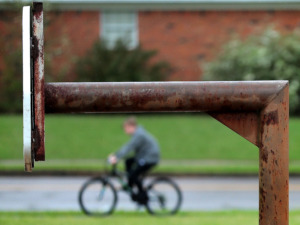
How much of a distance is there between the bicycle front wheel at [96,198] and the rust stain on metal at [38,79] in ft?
28.9

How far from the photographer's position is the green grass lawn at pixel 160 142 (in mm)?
17277

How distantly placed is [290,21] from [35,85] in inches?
1015

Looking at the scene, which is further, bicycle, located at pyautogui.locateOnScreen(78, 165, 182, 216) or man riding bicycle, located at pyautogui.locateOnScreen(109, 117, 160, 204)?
man riding bicycle, located at pyautogui.locateOnScreen(109, 117, 160, 204)

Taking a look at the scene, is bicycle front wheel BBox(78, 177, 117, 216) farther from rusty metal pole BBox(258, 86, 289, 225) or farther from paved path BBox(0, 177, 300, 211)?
rusty metal pole BBox(258, 86, 289, 225)

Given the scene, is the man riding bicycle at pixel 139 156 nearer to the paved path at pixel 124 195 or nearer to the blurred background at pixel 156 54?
the paved path at pixel 124 195

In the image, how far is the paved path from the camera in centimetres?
1229

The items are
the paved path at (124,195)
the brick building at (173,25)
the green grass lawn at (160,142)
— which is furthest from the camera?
the brick building at (173,25)


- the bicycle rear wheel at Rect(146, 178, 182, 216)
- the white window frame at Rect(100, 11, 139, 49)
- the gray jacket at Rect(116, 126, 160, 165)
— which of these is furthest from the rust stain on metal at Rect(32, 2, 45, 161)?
the white window frame at Rect(100, 11, 139, 49)

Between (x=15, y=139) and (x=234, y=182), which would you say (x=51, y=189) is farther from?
(x=15, y=139)

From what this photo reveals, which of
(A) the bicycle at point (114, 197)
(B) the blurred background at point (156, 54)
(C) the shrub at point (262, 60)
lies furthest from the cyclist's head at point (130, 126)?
(C) the shrub at point (262, 60)

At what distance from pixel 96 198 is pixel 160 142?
339 inches

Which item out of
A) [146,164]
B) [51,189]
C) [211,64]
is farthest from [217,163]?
[211,64]

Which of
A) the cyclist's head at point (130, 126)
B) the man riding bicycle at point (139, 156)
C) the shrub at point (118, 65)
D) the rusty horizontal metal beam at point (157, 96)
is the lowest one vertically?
the rusty horizontal metal beam at point (157, 96)

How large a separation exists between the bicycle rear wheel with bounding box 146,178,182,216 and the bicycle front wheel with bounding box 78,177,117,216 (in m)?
Answer: 0.70
